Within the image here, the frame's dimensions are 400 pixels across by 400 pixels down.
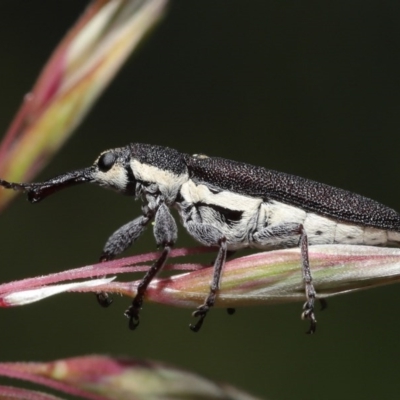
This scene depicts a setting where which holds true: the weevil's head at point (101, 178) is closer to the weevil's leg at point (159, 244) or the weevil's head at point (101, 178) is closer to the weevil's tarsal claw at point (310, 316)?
the weevil's leg at point (159, 244)

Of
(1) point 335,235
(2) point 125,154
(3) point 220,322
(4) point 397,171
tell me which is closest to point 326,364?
(3) point 220,322

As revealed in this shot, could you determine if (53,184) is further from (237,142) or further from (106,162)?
(237,142)

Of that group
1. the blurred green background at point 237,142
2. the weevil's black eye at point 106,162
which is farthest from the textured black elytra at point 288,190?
the blurred green background at point 237,142

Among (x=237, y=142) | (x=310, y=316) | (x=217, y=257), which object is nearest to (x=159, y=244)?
(x=217, y=257)

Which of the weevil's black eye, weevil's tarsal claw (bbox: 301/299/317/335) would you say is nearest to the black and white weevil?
the weevil's black eye

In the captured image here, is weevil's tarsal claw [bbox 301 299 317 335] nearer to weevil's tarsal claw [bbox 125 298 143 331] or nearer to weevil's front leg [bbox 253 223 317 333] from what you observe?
weevil's front leg [bbox 253 223 317 333]

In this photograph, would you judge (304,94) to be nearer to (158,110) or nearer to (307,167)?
(307,167)
